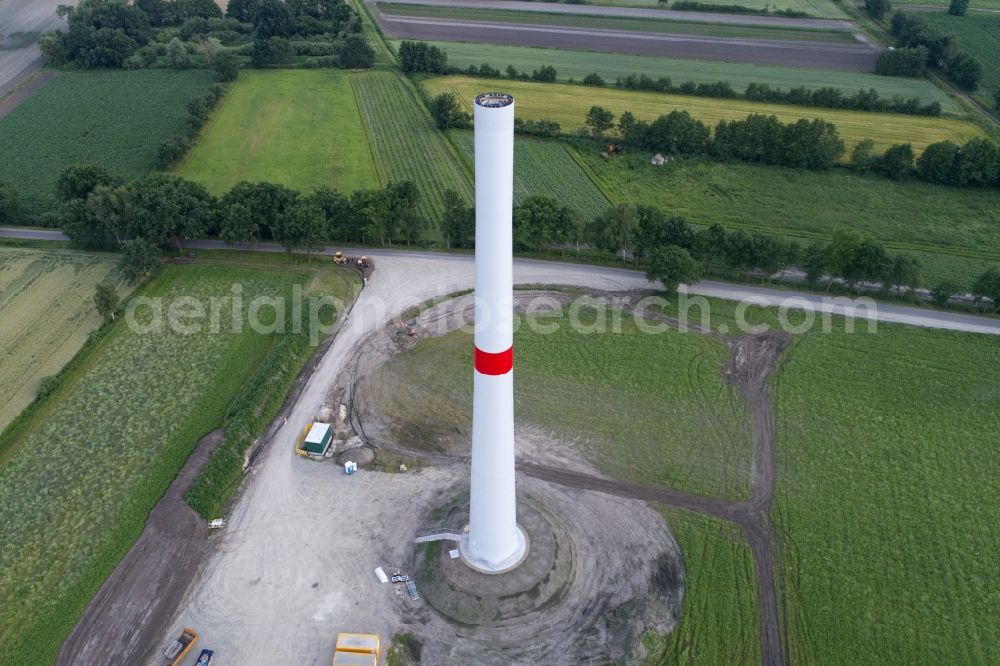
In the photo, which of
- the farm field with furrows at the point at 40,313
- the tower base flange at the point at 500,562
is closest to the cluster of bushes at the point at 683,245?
the tower base flange at the point at 500,562

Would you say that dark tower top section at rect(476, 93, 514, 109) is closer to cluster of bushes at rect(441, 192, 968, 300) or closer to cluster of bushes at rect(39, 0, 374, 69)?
cluster of bushes at rect(441, 192, 968, 300)

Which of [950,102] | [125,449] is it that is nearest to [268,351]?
A: [125,449]

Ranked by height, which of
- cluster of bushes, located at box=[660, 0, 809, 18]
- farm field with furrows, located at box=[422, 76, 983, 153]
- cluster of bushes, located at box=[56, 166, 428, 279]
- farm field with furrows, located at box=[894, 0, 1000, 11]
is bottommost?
cluster of bushes, located at box=[56, 166, 428, 279]

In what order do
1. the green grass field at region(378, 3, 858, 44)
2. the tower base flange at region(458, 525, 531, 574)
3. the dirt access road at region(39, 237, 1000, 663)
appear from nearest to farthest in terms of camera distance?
the dirt access road at region(39, 237, 1000, 663) → the tower base flange at region(458, 525, 531, 574) → the green grass field at region(378, 3, 858, 44)

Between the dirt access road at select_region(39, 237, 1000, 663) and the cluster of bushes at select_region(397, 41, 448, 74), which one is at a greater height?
the cluster of bushes at select_region(397, 41, 448, 74)

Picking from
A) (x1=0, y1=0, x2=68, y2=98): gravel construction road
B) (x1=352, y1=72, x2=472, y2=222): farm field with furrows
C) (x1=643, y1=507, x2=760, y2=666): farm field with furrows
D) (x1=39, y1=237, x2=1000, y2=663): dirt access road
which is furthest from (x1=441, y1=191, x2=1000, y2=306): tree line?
(x1=0, y1=0, x2=68, y2=98): gravel construction road

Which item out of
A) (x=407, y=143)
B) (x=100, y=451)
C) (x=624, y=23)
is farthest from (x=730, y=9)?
(x=100, y=451)

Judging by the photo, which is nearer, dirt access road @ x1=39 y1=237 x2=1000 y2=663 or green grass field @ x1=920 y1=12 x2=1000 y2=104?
dirt access road @ x1=39 y1=237 x2=1000 y2=663
